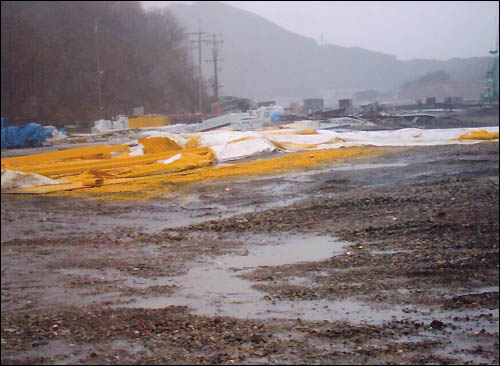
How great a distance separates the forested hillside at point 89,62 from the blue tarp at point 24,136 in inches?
9.1

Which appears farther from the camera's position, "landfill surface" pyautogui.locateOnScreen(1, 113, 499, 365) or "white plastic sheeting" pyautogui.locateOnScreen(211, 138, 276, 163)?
"white plastic sheeting" pyautogui.locateOnScreen(211, 138, 276, 163)

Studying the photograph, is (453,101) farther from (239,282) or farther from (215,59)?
(239,282)

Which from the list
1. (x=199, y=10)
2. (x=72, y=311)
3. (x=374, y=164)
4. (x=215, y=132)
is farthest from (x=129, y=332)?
(x=374, y=164)

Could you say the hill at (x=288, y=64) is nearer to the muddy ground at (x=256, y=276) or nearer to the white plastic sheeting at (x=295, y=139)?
the white plastic sheeting at (x=295, y=139)

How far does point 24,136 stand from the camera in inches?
144

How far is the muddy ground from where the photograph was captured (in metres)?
2.89

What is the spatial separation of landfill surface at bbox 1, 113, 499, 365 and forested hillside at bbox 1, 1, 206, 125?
36.3 inches

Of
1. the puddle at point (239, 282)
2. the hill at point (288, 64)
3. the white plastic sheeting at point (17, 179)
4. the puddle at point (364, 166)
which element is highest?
the hill at point (288, 64)

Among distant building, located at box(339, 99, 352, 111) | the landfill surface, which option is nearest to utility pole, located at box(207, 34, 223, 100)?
the landfill surface

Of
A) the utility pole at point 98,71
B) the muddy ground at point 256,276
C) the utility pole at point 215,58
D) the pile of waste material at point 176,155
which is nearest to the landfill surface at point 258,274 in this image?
the muddy ground at point 256,276

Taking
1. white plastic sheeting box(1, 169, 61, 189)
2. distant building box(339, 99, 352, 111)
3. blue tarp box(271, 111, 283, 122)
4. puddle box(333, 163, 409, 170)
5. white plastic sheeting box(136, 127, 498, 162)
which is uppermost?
distant building box(339, 99, 352, 111)

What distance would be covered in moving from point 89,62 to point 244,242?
74.6 inches

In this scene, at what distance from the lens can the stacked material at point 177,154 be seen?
10.4 feet

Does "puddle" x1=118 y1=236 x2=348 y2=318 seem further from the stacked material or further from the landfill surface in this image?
the stacked material
